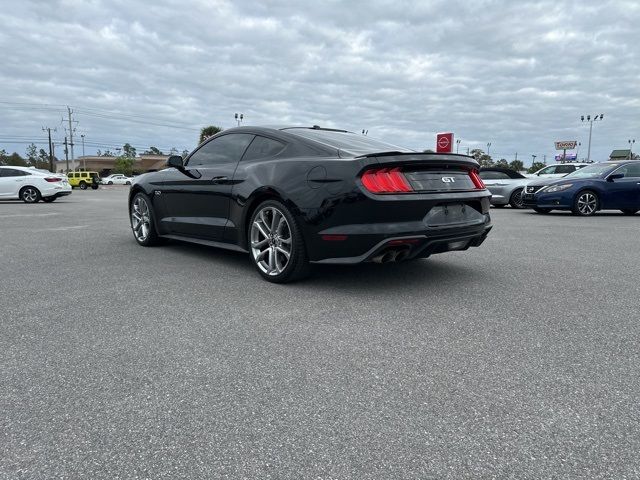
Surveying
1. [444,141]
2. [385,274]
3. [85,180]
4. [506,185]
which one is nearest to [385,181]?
[385,274]

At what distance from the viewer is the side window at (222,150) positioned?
5000 millimetres

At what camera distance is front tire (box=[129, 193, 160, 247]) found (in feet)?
20.6

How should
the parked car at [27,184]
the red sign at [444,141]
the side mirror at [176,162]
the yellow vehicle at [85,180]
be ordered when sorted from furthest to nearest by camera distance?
the yellow vehicle at [85,180], the parked car at [27,184], the red sign at [444,141], the side mirror at [176,162]

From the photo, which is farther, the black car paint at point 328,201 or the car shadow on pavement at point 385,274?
the car shadow on pavement at point 385,274

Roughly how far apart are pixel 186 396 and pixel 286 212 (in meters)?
2.21

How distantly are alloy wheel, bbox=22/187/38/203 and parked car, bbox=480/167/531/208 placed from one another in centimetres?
1629

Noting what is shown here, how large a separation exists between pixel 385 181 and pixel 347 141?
0.96 meters

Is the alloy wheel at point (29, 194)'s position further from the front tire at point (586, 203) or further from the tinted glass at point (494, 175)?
the front tire at point (586, 203)

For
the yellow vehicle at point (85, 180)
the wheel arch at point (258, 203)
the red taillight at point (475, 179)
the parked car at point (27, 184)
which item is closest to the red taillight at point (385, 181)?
the wheel arch at point (258, 203)

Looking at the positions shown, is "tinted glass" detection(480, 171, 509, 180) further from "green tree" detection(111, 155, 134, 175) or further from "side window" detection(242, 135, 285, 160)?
"green tree" detection(111, 155, 134, 175)

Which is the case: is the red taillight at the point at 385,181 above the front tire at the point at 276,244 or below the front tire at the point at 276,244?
above

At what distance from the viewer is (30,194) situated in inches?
723

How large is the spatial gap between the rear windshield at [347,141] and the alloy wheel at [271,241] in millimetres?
788

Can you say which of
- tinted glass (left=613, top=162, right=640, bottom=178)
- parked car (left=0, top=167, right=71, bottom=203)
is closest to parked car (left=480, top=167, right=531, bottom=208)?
tinted glass (left=613, top=162, right=640, bottom=178)
